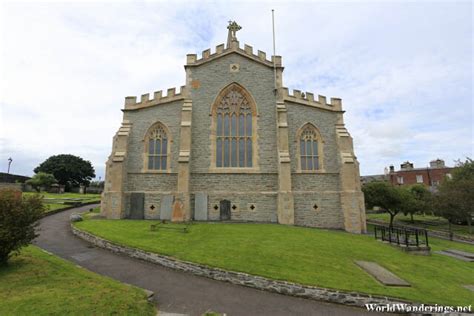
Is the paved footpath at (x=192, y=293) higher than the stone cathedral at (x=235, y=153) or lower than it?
lower

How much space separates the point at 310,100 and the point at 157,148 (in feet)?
45.3

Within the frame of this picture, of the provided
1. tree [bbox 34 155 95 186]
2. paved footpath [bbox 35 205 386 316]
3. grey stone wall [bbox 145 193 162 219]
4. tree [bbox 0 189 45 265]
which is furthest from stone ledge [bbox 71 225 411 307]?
tree [bbox 34 155 95 186]

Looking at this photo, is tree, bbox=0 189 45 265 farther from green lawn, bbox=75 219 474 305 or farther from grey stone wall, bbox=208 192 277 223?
grey stone wall, bbox=208 192 277 223

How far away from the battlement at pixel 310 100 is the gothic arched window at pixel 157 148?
36.1 ft

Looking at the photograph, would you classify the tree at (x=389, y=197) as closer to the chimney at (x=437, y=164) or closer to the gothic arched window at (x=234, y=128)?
the gothic arched window at (x=234, y=128)

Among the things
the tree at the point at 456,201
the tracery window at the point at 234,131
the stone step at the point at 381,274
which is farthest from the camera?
the tree at the point at 456,201

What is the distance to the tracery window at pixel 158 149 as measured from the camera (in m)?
20.0

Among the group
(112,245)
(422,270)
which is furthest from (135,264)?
(422,270)

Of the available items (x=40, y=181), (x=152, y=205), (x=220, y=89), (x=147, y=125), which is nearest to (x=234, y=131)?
(x=220, y=89)

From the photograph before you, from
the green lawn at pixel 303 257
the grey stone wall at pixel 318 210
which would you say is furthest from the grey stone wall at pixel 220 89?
the green lawn at pixel 303 257

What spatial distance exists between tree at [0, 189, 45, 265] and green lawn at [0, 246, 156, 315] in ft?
2.41

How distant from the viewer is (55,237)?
45.0 feet

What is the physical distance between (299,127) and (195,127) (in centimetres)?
889

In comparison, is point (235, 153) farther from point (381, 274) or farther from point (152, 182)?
point (381, 274)
